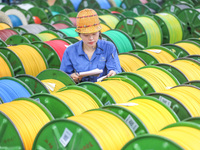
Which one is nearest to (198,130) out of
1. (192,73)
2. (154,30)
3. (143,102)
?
(143,102)

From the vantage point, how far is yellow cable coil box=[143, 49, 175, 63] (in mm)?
8896

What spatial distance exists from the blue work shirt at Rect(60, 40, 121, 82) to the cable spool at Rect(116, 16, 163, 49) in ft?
17.5

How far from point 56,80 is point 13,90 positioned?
903 millimetres

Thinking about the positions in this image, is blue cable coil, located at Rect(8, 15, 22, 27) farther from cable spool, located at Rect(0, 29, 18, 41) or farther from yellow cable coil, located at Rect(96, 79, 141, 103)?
yellow cable coil, located at Rect(96, 79, 141, 103)

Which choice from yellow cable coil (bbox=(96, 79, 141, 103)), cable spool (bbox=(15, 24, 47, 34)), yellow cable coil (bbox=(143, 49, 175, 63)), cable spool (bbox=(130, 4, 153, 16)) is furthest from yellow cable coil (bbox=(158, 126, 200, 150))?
cable spool (bbox=(130, 4, 153, 16))

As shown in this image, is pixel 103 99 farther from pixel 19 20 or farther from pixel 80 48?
pixel 19 20

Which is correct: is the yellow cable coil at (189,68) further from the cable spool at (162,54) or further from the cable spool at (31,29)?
the cable spool at (31,29)

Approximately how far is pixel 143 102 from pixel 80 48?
180 cm

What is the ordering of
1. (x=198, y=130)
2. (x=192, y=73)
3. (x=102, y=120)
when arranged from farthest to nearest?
1. (x=192, y=73)
2. (x=102, y=120)
3. (x=198, y=130)

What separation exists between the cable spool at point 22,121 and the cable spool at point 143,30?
7.05m

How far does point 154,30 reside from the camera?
1248 cm

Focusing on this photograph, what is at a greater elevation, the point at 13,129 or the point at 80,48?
the point at 80,48

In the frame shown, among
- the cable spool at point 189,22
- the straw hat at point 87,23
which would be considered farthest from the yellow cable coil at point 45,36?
the cable spool at point 189,22

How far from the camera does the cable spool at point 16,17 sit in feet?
47.9
